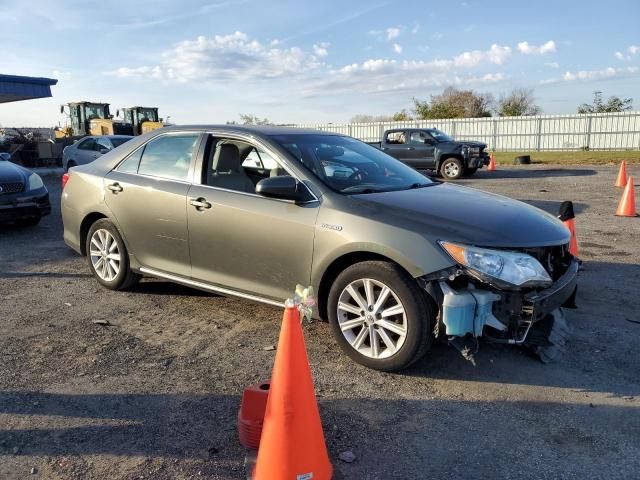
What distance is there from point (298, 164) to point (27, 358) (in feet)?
8.01

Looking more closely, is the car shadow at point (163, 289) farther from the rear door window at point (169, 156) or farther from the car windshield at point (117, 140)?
the car windshield at point (117, 140)

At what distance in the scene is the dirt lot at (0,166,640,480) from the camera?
108 inches

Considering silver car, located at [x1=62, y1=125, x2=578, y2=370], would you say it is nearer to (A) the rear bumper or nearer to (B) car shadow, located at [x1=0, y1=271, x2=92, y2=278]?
(B) car shadow, located at [x1=0, y1=271, x2=92, y2=278]

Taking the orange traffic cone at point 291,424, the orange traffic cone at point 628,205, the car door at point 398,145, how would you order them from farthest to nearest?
the car door at point 398,145
the orange traffic cone at point 628,205
the orange traffic cone at point 291,424

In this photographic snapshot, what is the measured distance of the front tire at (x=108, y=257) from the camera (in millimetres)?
5293

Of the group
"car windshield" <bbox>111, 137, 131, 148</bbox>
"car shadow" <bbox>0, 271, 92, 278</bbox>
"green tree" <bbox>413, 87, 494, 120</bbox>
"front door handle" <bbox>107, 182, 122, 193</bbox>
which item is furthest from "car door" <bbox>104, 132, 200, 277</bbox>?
"green tree" <bbox>413, 87, 494, 120</bbox>

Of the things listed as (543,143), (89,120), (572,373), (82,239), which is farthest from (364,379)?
(543,143)

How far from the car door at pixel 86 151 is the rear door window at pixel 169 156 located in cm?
1245

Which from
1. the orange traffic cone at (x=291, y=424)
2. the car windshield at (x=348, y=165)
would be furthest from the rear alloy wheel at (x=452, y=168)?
the orange traffic cone at (x=291, y=424)

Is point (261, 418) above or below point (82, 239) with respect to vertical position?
below

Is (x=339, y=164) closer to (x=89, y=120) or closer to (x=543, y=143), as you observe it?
(x=89, y=120)

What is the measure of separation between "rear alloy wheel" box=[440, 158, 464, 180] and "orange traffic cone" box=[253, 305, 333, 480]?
16.6 metres

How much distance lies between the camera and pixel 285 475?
2432 mm

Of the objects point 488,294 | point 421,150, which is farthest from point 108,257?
point 421,150
